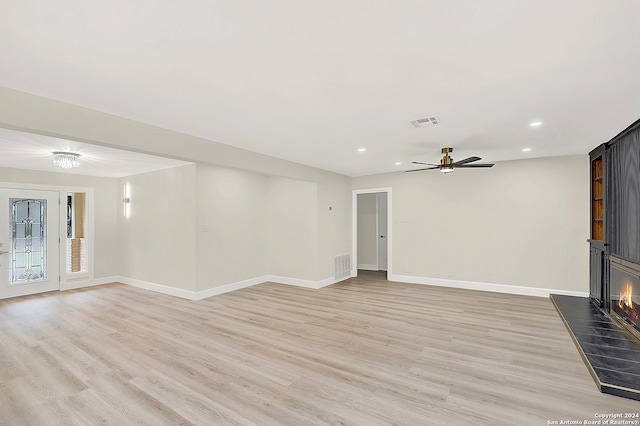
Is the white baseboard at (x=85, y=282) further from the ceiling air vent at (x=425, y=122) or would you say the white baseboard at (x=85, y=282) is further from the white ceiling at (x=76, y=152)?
the ceiling air vent at (x=425, y=122)

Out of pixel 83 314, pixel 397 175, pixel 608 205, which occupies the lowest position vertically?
pixel 83 314

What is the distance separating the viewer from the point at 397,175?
23.1 ft

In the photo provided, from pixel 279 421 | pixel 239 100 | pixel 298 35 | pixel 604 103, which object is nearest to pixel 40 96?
pixel 239 100

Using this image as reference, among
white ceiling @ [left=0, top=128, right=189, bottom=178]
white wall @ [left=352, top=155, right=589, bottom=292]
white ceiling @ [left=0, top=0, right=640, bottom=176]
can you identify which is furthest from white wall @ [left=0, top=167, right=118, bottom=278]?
white wall @ [left=352, top=155, right=589, bottom=292]

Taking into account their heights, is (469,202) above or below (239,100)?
below

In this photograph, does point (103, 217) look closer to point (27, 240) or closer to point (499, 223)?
point (27, 240)

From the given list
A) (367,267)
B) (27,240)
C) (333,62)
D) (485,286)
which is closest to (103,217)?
→ (27,240)

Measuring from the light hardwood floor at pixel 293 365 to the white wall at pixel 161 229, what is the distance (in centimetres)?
86

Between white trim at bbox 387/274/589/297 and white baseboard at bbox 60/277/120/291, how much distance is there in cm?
664

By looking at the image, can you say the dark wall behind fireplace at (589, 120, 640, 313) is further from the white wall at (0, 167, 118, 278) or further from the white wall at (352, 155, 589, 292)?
the white wall at (0, 167, 118, 278)

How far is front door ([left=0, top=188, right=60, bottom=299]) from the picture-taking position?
575cm

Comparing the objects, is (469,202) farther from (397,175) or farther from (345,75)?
(345,75)

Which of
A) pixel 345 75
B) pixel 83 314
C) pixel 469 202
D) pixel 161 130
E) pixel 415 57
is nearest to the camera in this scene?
pixel 415 57

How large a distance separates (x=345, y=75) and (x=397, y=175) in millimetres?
4963
